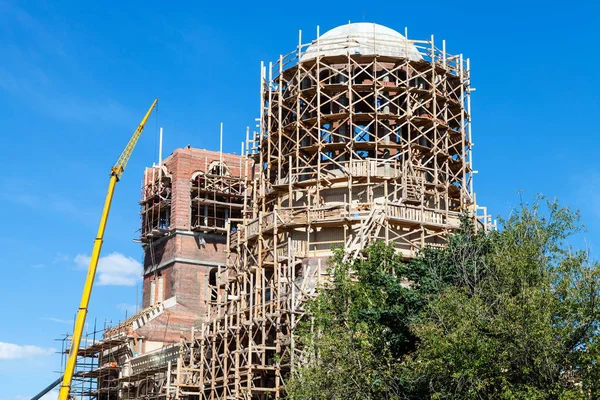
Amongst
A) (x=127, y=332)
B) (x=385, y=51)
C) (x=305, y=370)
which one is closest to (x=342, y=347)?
(x=305, y=370)

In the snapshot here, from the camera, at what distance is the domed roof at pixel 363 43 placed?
54.0 meters

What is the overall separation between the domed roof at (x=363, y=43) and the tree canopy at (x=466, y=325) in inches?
662

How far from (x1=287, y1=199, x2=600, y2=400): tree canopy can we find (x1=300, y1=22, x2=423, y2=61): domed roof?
16.8m

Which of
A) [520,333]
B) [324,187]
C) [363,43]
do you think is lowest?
[520,333]

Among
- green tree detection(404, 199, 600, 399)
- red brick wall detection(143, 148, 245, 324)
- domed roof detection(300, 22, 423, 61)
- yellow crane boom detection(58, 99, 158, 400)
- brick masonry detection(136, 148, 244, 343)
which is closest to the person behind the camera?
green tree detection(404, 199, 600, 399)

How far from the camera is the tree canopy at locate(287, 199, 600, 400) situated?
103 feet

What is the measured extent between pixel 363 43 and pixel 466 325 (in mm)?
25136

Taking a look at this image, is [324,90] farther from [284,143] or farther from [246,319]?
[246,319]

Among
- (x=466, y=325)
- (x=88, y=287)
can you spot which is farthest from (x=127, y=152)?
(x=466, y=325)

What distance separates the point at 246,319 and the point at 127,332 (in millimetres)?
16080

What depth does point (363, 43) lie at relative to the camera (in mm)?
53375

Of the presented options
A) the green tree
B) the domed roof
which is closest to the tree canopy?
the green tree

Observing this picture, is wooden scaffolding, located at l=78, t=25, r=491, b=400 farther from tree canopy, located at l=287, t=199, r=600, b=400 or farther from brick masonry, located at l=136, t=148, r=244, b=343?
brick masonry, located at l=136, t=148, r=244, b=343

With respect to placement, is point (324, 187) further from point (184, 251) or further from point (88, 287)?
point (184, 251)
